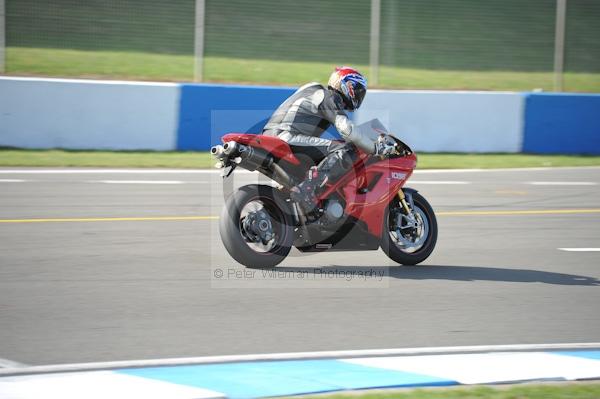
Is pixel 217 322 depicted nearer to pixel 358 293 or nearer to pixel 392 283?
pixel 358 293

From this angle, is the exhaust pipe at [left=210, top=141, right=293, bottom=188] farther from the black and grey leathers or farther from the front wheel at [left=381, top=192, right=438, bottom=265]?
the front wheel at [left=381, top=192, right=438, bottom=265]

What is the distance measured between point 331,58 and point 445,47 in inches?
87.9

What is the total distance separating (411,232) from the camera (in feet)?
27.4

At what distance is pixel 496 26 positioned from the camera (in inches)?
720

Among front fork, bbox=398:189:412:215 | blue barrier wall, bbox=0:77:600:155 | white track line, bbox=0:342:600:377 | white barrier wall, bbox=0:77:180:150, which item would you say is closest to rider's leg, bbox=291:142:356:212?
front fork, bbox=398:189:412:215

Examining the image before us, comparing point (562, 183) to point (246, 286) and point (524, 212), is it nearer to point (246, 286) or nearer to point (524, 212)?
point (524, 212)

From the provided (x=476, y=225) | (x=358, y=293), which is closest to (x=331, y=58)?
(x=476, y=225)

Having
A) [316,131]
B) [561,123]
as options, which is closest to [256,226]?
[316,131]

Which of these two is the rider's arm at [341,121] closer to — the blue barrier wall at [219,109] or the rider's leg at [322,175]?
the rider's leg at [322,175]

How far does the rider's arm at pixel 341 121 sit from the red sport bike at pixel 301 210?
0.56 ft

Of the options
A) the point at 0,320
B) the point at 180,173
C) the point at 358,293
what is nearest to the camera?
the point at 0,320

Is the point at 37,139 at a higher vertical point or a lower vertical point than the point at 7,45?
lower

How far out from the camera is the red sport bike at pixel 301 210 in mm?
7676

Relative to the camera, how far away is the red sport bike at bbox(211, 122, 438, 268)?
7676 millimetres
